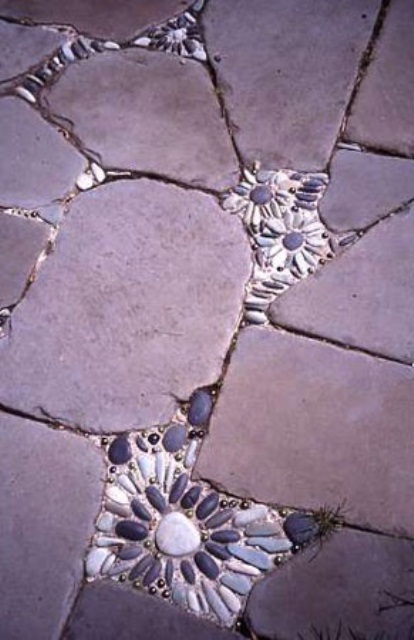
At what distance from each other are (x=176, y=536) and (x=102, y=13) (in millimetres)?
1543

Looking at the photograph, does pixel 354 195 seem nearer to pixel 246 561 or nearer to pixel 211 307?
pixel 211 307

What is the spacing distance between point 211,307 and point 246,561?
584mm

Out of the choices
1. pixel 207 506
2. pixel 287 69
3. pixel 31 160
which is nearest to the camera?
pixel 207 506

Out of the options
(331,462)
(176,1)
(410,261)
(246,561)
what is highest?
(176,1)

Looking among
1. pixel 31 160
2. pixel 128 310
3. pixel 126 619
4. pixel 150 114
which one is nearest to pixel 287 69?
pixel 150 114

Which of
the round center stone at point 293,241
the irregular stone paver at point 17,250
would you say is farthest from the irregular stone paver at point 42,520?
the round center stone at point 293,241

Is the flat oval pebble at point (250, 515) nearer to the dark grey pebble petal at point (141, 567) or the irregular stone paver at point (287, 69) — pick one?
the dark grey pebble petal at point (141, 567)

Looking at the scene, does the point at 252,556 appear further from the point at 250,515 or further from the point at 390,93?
the point at 390,93

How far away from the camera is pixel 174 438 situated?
5.63 ft

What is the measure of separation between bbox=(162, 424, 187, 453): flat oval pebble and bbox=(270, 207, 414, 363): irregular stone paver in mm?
333

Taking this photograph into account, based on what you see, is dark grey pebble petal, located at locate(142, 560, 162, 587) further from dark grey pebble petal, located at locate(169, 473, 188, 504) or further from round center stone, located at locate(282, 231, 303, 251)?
round center stone, located at locate(282, 231, 303, 251)

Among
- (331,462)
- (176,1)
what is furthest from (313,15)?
(331,462)

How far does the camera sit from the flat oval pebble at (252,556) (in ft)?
5.20

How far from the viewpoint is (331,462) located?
65.9 inches
